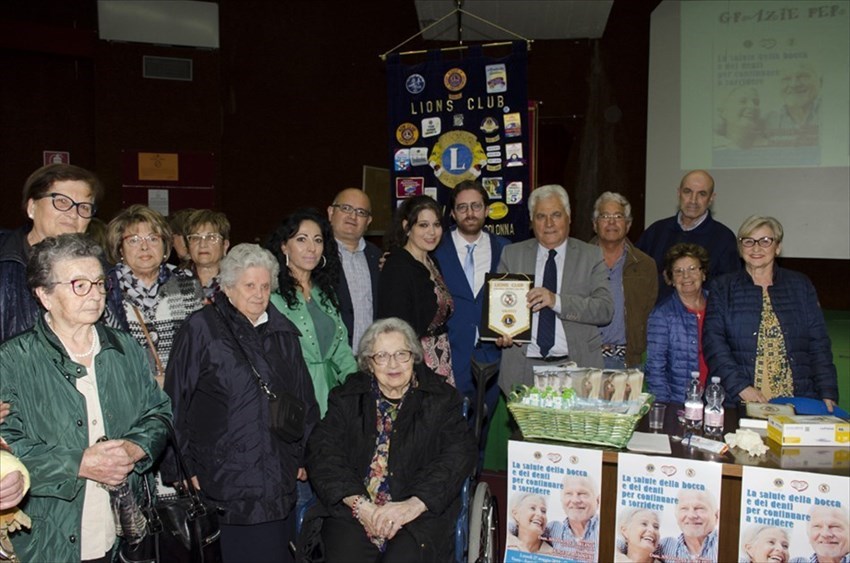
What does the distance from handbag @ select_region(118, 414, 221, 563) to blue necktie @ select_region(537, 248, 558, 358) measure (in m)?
1.82

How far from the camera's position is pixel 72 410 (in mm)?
1994

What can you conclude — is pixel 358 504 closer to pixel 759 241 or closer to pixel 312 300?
pixel 312 300

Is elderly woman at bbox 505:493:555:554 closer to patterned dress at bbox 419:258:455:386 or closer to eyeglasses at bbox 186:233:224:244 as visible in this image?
patterned dress at bbox 419:258:455:386

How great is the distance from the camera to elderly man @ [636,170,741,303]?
4.02 metres

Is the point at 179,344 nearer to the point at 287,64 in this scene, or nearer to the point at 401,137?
the point at 401,137

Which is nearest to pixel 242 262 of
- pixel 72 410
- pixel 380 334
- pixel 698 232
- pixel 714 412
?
pixel 380 334

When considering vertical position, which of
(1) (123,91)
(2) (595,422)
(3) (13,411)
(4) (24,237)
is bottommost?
(2) (595,422)

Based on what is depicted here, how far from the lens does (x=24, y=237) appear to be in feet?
7.89

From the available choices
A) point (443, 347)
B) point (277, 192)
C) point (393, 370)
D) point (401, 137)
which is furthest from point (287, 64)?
point (393, 370)

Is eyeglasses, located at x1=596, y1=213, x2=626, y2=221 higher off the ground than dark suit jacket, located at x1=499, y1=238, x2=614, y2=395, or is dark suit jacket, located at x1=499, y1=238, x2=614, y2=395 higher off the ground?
eyeglasses, located at x1=596, y1=213, x2=626, y2=221

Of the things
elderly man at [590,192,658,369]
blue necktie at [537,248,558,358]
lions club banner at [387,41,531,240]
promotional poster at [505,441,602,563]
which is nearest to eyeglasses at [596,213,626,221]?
elderly man at [590,192,658,369]

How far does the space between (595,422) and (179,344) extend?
5.36ft

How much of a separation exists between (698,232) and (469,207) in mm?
1550

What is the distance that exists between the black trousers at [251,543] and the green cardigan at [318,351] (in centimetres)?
57
